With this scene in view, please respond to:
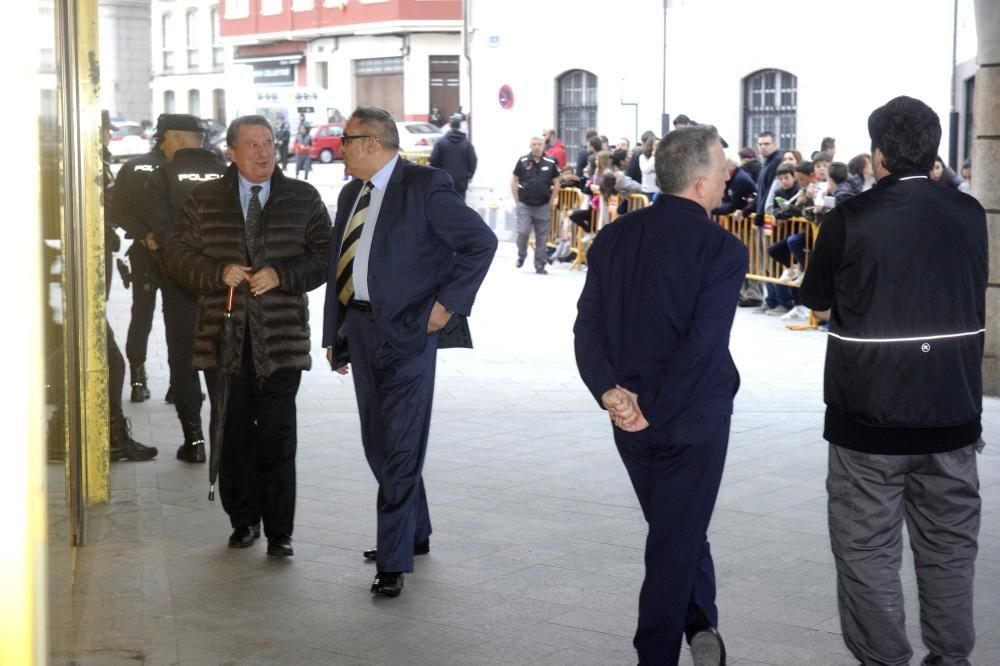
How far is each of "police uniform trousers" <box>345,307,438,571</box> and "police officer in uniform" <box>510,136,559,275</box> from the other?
1362cm

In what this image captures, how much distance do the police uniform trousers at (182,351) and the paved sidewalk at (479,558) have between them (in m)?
0.31

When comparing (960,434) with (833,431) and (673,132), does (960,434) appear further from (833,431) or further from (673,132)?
(673,132)

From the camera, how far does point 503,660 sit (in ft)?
16.2

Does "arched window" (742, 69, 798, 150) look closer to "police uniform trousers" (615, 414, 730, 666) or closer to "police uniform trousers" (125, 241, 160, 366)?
"police uniform trousers" (125, 241, 160, 366)

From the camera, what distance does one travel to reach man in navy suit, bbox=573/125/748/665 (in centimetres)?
429

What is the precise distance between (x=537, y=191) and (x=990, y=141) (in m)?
9.55

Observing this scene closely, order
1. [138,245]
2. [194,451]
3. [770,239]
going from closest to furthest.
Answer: [194,451] → [138,245] → [770,239]

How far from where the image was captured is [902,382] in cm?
426

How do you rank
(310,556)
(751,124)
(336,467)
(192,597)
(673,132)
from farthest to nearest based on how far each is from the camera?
(751,124)
(336,467)
(310,556)
(192,597)
(673,132)

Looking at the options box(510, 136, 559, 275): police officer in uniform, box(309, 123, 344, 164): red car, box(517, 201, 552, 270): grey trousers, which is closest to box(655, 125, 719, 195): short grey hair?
box(510, 136, 559, 275): police officer in uniform

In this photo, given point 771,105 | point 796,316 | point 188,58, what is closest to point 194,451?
point 796,316

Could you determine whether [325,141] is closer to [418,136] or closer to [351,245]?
[418,136]

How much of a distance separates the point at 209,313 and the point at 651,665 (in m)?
2.81

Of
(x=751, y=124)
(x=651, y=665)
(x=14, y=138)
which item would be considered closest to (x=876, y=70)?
(x=751, y=124)
